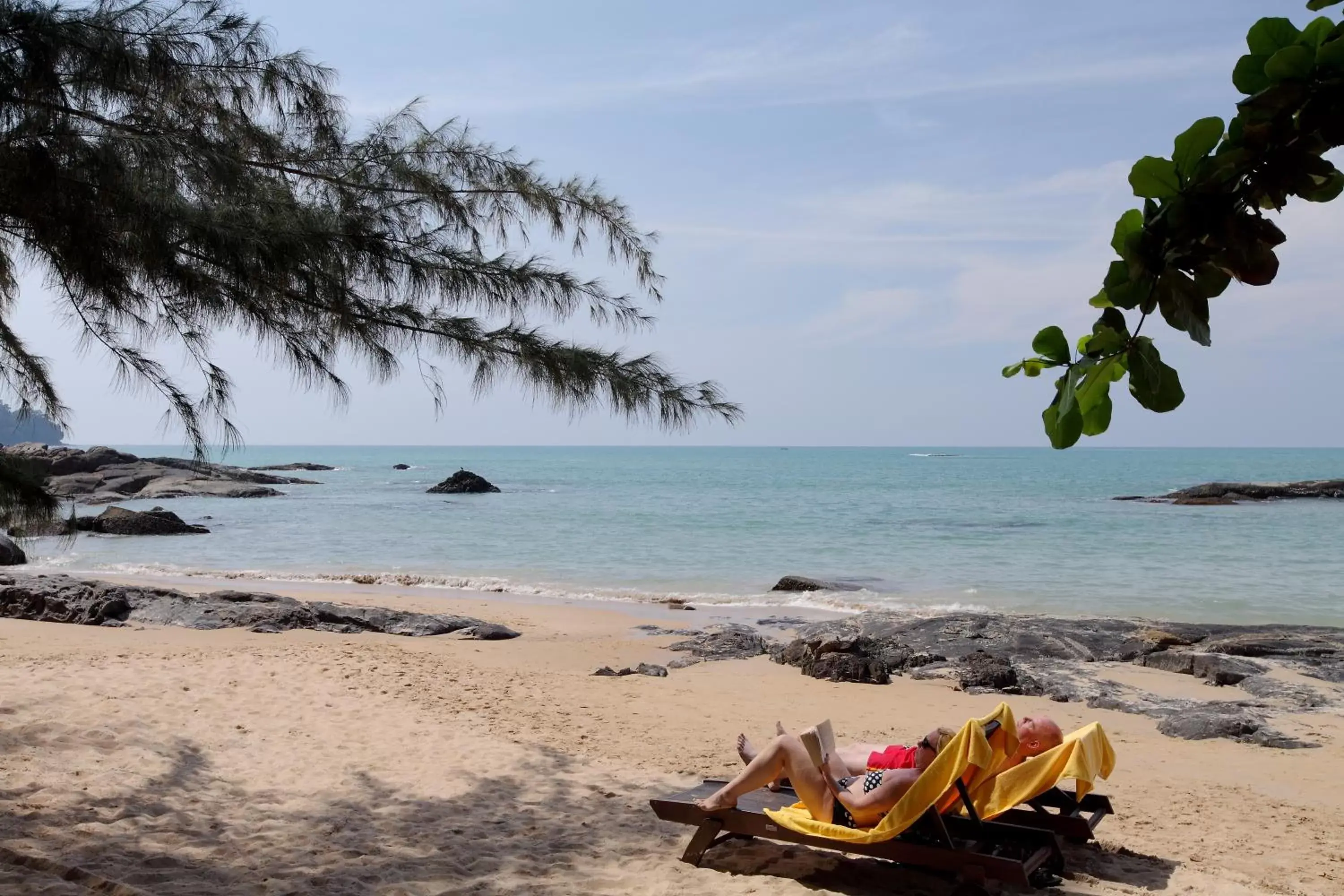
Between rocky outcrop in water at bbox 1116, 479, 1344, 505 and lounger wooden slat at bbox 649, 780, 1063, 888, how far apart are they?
1595 inches

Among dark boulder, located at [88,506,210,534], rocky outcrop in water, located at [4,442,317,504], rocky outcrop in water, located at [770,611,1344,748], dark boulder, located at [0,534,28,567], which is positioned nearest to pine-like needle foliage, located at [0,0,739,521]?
rocky outcrop in water, located at [770,611,1344,748]

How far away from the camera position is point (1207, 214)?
3.71 ft

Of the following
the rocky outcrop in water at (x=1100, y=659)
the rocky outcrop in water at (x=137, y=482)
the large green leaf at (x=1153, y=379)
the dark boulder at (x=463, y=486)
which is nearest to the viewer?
the large green leaf at (x=1153, y=379)

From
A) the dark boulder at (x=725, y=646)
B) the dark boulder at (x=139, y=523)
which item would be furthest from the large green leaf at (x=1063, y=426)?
the dark boulder at (x=139, y=523)

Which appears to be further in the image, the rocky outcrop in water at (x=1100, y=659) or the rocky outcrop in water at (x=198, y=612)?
the rocky outcrop in water at (x=198, y=612)

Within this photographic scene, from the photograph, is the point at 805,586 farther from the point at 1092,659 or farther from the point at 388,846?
the point at 388,846

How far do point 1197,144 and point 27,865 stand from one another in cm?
468

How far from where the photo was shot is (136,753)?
5875 mm

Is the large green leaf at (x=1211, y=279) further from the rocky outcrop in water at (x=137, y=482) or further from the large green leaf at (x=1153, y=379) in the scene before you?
the rocky outcrop in water at (x=137, y=482)

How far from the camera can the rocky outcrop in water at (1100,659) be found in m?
8.99

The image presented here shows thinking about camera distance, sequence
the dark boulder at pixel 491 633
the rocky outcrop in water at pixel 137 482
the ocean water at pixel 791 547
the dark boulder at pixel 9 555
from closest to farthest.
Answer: the dark boulder at pixel 491 633 → the dark boulder at pixel 9 555 → the ocean water at pixel 791 547 → the rocky outcrop in water at pixel 137 482

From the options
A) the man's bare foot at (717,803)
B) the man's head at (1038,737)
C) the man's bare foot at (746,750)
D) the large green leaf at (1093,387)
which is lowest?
the man's bare foot at (717,803)

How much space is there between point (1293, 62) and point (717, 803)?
13.5 ft

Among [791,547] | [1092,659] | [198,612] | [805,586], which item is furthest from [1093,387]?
[791,547]
